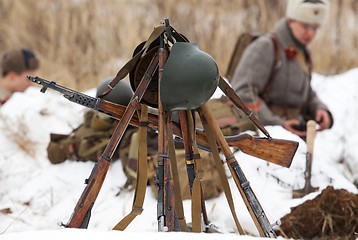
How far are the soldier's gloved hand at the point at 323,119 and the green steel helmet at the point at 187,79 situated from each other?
2.23m

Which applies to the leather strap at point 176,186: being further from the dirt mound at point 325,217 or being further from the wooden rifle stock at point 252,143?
the dirt mound at point 325,217

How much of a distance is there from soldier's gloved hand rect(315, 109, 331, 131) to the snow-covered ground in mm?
103

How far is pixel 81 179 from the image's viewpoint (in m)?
2.23

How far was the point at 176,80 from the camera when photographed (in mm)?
972

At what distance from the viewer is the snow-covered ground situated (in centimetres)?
171

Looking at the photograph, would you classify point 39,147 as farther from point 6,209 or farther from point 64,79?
point 64,79

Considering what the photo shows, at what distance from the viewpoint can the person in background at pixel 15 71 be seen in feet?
11.1

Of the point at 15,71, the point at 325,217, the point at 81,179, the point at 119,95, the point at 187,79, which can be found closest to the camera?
the point at 187,79

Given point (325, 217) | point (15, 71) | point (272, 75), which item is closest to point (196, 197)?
point (325, 217)

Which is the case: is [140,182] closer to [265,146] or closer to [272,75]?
[265,146]

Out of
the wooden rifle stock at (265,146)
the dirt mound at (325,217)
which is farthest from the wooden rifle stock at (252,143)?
the dirt mound at (325,217)

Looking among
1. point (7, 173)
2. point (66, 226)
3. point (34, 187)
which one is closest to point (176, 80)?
point (66, 226)

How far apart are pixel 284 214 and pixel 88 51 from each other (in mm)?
4457

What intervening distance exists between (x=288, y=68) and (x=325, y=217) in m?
1.62
